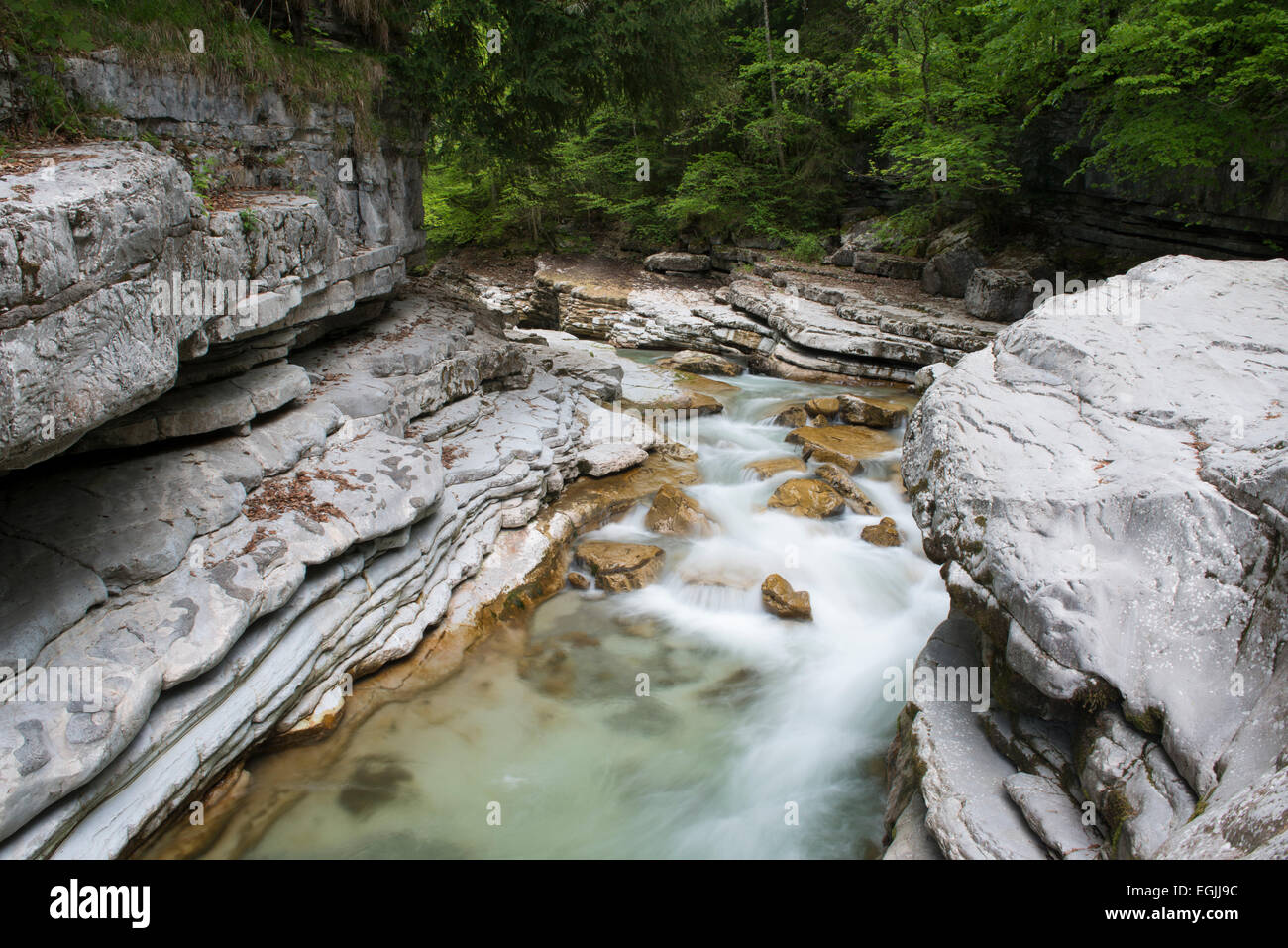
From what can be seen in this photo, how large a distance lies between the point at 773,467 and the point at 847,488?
130 cm

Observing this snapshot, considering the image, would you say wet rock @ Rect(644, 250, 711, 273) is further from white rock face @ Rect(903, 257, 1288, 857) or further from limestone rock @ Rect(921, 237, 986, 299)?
white rock face @ Rect(903, 257, 1288, 857)

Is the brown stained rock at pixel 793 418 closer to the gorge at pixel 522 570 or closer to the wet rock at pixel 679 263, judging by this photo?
the gorge at pixel 522 570

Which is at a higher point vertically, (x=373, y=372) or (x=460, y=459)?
(x=373, y=372)

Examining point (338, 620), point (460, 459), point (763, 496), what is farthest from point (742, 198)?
point (338, 620)

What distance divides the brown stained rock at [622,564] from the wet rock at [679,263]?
1427cm

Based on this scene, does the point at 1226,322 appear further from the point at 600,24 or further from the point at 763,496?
the point at 600,24

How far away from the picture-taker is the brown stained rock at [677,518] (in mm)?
9234

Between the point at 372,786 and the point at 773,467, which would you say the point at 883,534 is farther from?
the point at 372,786

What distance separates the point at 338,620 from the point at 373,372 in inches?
154

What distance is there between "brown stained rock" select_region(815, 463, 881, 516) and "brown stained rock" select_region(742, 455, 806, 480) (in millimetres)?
436

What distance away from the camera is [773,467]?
10.7 meters

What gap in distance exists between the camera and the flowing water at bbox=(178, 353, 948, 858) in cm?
535

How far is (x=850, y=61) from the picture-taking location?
65.0 feet

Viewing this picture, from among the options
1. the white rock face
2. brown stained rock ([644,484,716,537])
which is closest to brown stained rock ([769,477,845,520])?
brown stained rock ([644,484,716,537])
